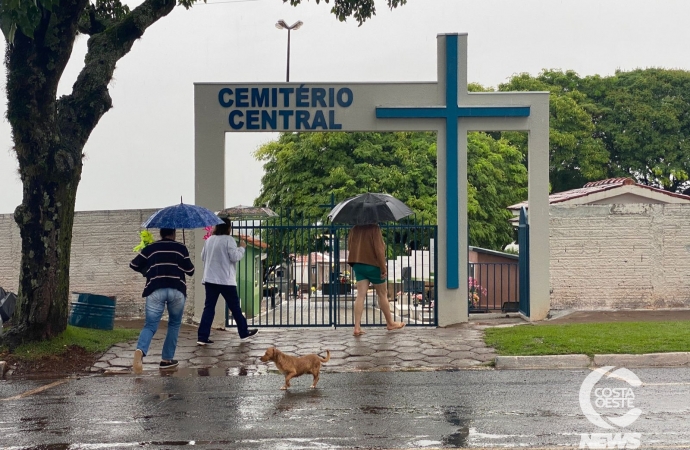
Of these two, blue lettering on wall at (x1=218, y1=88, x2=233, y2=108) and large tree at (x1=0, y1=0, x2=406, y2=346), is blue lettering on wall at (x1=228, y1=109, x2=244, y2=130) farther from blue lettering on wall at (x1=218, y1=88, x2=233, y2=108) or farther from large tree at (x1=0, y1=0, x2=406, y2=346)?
large tree at (x1=0, y1=0, x2=406, y2=346)

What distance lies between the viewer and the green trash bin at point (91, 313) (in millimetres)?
12430

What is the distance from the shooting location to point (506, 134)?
44.8 metres

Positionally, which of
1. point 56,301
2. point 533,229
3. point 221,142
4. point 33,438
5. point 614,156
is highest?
point 614,156

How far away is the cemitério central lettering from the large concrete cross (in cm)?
2

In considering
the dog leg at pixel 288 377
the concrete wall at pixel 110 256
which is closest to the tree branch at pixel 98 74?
the concrete wall at pixel 110 256

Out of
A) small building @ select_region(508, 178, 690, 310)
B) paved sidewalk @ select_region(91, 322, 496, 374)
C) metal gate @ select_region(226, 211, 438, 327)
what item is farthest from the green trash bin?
small building @ select_region(508, 178, 690, 310)

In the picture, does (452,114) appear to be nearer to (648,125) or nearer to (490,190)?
(490,190)

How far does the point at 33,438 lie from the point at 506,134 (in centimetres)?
4044

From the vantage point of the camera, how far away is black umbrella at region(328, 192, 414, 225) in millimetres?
12172

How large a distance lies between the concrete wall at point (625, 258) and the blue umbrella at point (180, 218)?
6.82 m

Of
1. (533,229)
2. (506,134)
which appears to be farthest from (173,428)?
(506,134)

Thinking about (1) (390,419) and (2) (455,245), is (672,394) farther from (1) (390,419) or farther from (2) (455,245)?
(2) (455,245)

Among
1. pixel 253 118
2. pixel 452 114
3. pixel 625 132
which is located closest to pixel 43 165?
pixel 253 118

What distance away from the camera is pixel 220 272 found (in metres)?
11.5
